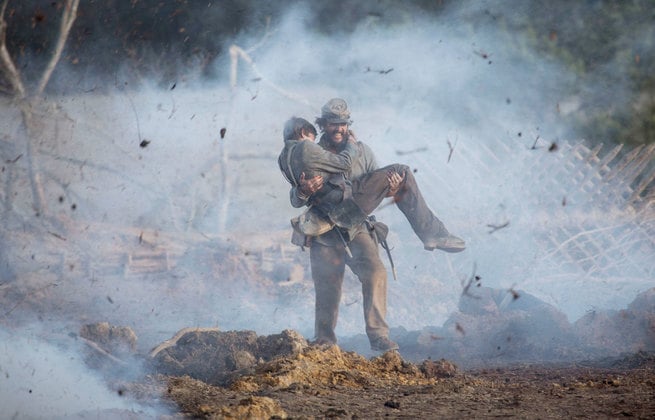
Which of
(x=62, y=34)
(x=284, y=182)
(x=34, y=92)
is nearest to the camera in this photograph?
(x=62, y=34)

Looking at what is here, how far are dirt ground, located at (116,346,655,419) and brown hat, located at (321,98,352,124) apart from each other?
2153 mm

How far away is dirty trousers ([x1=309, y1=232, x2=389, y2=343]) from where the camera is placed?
7.55 metres

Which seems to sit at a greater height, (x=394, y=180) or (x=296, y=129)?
(x=296, y=129)

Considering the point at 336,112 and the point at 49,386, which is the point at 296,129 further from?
the point at 49,386

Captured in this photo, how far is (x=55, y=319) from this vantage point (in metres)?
9.95

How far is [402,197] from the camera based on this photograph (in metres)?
7.87

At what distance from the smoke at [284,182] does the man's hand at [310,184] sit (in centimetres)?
382

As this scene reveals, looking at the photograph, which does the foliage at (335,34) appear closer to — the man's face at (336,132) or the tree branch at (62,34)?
the tree branch at (62,34)

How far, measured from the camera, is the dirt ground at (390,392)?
4.70 metres

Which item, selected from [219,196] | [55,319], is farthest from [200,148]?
[55,319]

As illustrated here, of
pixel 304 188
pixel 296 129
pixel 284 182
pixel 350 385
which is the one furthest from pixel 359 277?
pixel 284 182

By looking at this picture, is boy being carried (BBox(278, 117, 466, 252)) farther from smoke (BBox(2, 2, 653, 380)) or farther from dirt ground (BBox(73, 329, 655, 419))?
smoke (BBox(2, 2, 653, 380))

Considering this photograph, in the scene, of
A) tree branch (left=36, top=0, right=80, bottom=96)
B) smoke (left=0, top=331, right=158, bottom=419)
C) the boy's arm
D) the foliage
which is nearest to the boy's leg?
the boy's arm

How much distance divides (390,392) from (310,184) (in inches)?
93.4
